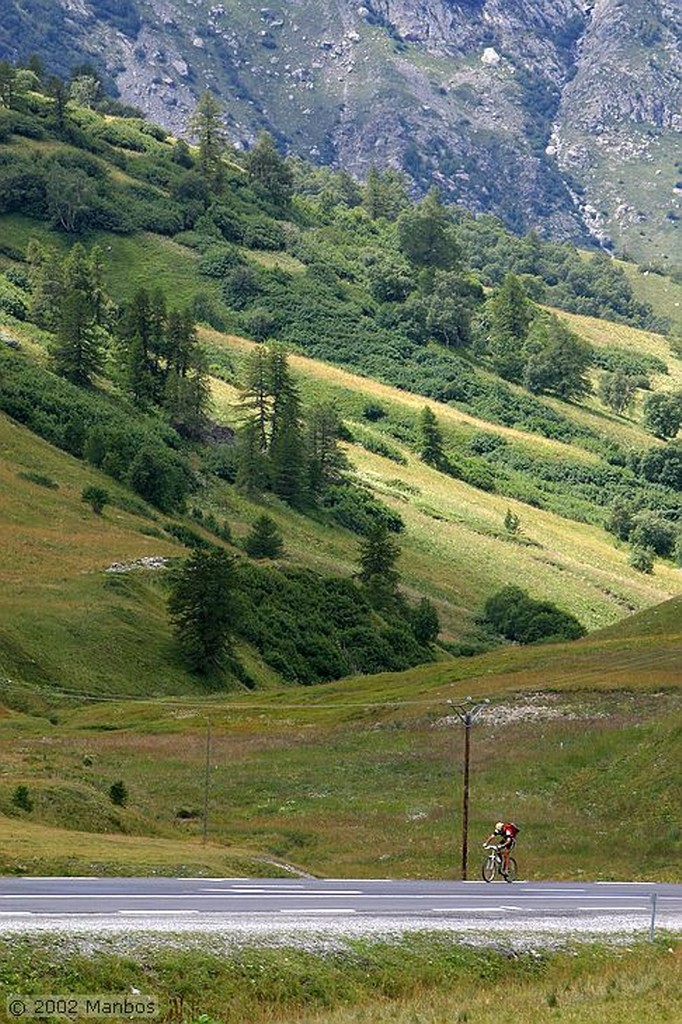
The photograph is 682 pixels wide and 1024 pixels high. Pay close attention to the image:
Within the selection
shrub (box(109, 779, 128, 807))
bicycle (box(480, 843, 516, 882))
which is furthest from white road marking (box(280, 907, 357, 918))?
shrub (box(109, 779, 128, 807))

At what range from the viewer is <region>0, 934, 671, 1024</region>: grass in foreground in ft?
95.5

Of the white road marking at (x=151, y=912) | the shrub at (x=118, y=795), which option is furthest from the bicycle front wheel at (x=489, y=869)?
the shrub at (x=118, y=795)

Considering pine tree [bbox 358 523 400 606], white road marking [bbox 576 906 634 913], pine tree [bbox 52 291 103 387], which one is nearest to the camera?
white road marking [bbox 576 906 634 913]

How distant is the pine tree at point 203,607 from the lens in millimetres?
117625

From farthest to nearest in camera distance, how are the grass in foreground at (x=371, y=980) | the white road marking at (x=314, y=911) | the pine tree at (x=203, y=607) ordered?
the pine tree at (x=203, y=607)
the white road marking at (x=314, y=911)
the grass in foreground at (x=371, y=980)

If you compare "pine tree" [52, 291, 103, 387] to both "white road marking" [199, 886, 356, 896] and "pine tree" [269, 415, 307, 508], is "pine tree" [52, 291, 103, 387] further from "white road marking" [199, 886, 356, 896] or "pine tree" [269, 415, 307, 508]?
"white road marking" [199, 886, 356, 896]

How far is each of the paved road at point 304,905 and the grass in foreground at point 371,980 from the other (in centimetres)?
110

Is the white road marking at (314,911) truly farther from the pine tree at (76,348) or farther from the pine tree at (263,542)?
the pine tree at (76,348)

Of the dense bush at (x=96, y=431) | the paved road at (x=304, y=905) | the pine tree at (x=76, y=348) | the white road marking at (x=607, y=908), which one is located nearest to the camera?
the paved road at (x=304, y=905)

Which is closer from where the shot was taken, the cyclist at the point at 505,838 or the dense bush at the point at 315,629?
the cyclist at the point at 505,838

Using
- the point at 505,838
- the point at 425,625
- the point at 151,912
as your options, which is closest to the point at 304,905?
the point at 151,912

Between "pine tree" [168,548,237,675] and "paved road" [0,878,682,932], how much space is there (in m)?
69.8

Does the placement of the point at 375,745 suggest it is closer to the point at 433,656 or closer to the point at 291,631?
the point at 291,631

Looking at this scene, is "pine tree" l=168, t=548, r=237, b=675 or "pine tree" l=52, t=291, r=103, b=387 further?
"pine tree" l=52, t=291, r=103, b=387
